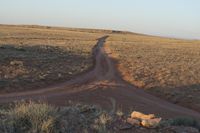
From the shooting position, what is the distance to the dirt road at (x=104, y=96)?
18.2 m

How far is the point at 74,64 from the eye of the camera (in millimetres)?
30344

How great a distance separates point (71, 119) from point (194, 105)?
1300 cm

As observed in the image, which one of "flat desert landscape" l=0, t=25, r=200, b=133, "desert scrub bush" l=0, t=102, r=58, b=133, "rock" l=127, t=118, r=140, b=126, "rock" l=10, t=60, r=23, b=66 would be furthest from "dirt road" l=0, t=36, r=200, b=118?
"desert scrub bush" l=0, t=102, r=58, b=133

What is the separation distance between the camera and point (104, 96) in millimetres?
20047

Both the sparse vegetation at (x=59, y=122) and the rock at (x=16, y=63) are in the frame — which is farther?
the rock at (x=16, y=63)

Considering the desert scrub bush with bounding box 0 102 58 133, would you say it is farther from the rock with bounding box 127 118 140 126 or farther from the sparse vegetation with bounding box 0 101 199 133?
the rock with bounding box 127 118 140 126

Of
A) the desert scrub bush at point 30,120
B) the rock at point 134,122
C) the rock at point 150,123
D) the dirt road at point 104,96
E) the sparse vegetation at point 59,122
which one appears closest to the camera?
the desert scrub bush at point 30,120

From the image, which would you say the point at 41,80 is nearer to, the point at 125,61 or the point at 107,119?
the point at 125,61

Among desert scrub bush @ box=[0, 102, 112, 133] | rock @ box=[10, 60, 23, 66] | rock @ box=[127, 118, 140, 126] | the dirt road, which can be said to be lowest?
the dirt road

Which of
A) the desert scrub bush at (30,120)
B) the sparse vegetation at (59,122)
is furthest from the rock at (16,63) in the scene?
the desert scrub bush at (30,120)

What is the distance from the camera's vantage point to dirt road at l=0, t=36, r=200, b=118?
18.2m

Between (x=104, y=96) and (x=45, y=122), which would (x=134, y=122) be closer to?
(x=45, y=122)

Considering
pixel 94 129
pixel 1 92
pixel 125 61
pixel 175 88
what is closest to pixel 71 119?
pixel 94 129

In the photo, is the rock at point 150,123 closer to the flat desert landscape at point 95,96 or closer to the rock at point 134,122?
the flat desert landscape at point 95,96
